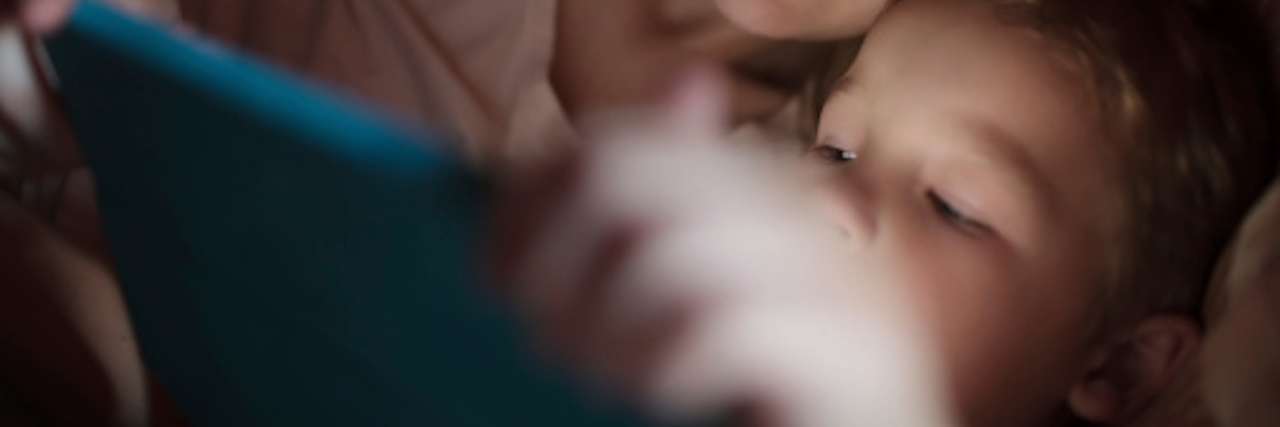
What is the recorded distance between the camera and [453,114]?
0.54m

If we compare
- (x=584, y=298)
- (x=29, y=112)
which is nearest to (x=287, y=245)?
(x=584, y=298)

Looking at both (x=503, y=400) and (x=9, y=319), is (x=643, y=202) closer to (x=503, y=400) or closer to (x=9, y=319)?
(x=503, y=400)

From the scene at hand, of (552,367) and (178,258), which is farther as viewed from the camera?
(178,258)

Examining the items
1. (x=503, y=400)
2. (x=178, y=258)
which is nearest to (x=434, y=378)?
(x=503, y=400)

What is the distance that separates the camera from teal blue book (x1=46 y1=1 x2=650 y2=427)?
354 mm

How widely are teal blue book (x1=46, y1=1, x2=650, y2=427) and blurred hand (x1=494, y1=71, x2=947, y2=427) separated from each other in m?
0.02

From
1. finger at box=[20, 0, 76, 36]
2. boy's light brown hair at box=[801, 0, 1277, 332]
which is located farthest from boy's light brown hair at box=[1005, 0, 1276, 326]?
finger at box=[20, 0, 76, 36]

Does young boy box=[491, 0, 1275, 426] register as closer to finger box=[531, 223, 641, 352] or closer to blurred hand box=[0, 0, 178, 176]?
finger box=[531, 223, 641, 352]

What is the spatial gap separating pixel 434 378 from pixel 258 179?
0.08 m

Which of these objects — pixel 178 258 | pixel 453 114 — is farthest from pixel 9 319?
pixel 453 114

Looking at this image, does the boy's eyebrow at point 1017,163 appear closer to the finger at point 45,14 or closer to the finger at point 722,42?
the finger at point 722,42

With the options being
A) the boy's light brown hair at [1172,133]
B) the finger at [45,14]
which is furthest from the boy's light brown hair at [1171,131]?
the finger at [45,14]

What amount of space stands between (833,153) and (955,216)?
0.16ft

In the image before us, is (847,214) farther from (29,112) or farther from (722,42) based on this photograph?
(29,112)
